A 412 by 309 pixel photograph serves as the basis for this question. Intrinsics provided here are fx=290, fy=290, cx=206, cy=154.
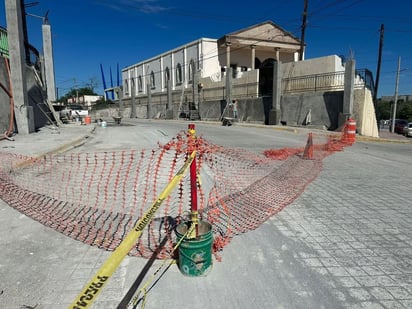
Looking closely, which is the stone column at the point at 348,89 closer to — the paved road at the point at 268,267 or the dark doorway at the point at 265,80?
the dark doorway at the point at 265,80

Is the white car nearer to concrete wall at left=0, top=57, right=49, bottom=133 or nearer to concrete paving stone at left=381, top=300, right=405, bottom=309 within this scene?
concrete wall at left=0, top=57, right=49, bottom=133

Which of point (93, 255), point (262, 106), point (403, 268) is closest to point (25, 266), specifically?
point (93, 255)

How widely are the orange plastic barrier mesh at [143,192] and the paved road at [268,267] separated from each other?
0.90 feet

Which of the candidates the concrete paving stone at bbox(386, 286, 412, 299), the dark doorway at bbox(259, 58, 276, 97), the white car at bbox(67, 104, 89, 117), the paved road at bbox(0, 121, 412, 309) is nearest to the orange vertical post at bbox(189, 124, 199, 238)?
the paved road at bbox(0, 121, 412, 309)

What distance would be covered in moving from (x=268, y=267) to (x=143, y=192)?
3.15 metres

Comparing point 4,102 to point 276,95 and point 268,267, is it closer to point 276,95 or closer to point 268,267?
point 268,267

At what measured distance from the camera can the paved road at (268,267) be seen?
2461mm

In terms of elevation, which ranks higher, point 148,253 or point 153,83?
point 153,83

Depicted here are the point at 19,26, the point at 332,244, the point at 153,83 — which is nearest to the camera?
the point at 332,244

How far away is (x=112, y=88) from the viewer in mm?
78688

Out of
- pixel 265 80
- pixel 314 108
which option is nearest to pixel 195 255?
pixel 314 108

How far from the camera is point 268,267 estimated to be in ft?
9.70

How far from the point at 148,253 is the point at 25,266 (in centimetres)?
123

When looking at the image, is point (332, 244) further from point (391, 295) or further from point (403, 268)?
point (391, 295)
